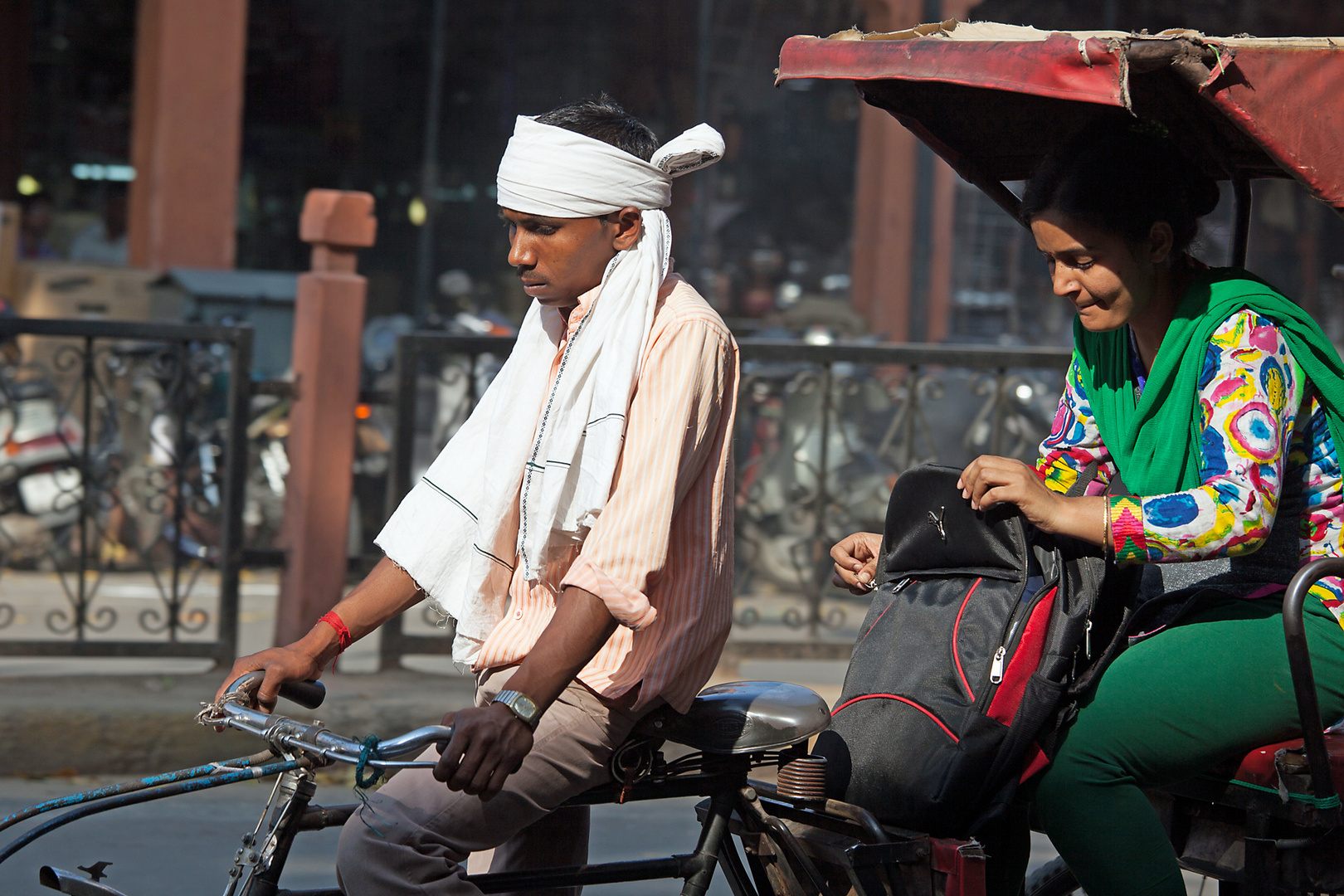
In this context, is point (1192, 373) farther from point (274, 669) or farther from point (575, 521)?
point (274, 669)

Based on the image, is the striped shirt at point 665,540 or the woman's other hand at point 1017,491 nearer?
the striped shirt at point 665,540

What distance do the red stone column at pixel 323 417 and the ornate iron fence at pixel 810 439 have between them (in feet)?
0.83

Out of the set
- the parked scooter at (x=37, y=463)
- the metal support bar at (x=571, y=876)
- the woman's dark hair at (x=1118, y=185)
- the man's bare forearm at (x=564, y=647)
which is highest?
the woman's dark hair at (x=1118, y=185)

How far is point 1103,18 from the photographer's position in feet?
51.6

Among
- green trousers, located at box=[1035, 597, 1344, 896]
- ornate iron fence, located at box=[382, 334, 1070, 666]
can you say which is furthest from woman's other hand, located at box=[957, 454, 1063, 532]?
ornate iron fence, located at box=[382, 334, 1070, 666]

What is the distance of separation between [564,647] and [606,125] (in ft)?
2.59

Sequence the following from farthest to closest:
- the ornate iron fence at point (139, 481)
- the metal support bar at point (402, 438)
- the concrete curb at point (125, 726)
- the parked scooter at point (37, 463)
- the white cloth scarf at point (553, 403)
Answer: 1. the parked scooter at point (37, 463)
2. the metal support bar at point (402, 438)
3. the ornate iron fence at point (139, 481)
4. the concrete curb at point (125, 726)
5. the white cloth scarf at point (553, 403)

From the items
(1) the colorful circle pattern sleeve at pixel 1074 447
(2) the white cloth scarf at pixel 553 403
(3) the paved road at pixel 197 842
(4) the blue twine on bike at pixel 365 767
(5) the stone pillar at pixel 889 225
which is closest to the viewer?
(4) the blue twine on bike at pixel 365 767

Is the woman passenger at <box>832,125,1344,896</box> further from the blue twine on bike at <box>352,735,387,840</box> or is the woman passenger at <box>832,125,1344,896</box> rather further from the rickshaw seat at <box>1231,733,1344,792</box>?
the blue twine on bike at <box>352,735,387,840</box>

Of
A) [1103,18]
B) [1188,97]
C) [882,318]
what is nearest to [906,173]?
[882,318]

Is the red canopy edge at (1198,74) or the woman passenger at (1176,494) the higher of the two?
the red canopy edge at (1198,74)

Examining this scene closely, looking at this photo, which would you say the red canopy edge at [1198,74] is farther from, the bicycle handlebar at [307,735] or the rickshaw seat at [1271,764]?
the bicycle handlebar at [307,735]

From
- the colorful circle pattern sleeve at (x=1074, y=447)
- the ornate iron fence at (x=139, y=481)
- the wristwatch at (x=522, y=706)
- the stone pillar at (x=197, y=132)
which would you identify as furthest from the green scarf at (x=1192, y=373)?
the stone pillar at (x=197, y=132)

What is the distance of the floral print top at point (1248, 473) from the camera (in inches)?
85.7
